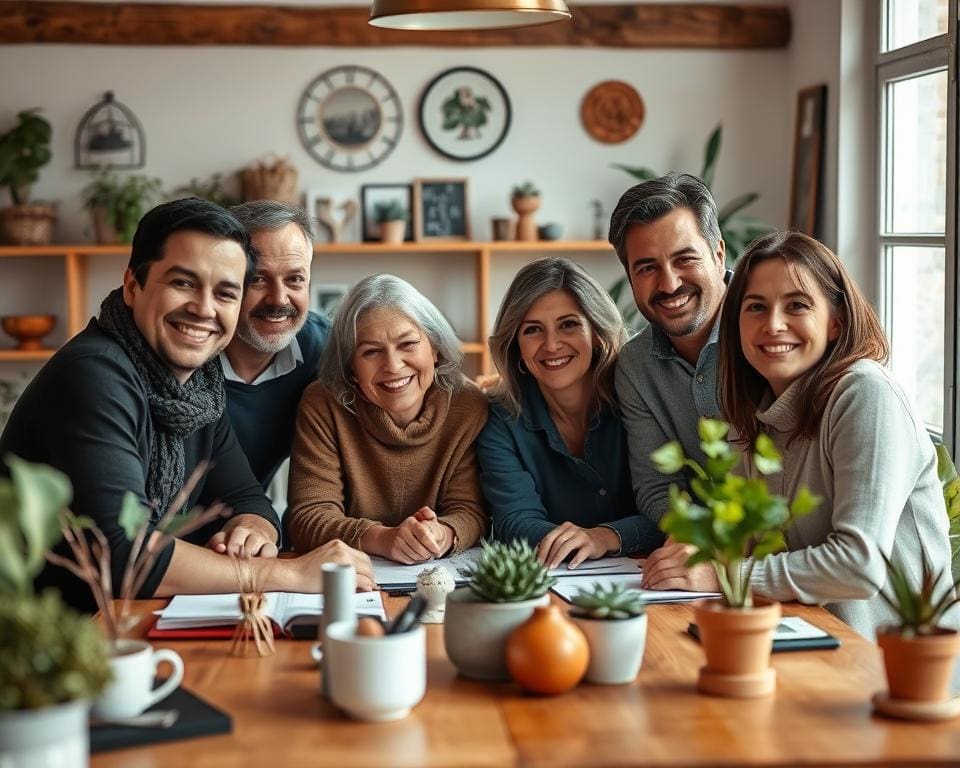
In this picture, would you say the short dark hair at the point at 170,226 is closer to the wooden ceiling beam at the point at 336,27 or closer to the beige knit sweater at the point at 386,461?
the beige knit sweater at the point at 386,461

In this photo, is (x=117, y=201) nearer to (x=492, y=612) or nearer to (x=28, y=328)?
(x=28, y=328)

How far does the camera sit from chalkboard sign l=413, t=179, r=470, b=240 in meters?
5.62

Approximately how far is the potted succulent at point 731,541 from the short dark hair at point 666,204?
1.20 m

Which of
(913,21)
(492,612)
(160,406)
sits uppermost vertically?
(913,21)

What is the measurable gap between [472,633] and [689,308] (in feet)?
4.14

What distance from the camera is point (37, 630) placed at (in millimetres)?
1224

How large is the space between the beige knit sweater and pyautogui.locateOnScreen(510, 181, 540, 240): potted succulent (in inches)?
110

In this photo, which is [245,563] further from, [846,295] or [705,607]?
[846,295]

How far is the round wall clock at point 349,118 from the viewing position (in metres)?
5.56

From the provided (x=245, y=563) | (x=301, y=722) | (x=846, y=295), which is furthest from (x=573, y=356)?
(x=301, y=722)

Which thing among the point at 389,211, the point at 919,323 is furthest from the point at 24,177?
the point at 919,323

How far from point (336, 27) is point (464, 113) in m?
0.66

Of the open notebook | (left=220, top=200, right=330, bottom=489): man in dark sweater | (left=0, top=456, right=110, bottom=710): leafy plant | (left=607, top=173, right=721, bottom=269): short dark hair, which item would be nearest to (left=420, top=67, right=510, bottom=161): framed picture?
(left=220, top=200, right=330, bottom=489): man in dark sweater

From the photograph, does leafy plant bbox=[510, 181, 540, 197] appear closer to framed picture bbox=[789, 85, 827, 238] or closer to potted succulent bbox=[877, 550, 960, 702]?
framed picture bbox=[789, 85, 827, 238]
